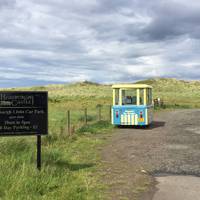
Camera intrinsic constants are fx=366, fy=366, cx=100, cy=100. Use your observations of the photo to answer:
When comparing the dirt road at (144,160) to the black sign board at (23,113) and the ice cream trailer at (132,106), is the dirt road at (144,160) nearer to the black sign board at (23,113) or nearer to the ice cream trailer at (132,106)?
the black sign board at (23,113)

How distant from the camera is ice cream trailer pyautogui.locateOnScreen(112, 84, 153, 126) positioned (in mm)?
17641

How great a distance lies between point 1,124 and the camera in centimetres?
740

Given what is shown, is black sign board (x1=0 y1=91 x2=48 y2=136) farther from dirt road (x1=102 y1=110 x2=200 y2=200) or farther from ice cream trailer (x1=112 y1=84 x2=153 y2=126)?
ice cream trailer (x1=112 y1=84 x2=153 y2=126)

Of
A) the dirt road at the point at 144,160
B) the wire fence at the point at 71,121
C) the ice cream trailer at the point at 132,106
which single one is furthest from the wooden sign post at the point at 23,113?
the ice cream trailer at the point at 132,106

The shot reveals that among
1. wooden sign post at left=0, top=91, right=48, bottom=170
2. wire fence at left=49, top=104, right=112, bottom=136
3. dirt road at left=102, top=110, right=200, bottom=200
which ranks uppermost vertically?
wooden sign post at left=0, top=91, right=48, bottom=170

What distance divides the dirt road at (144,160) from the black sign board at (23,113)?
5.99ft

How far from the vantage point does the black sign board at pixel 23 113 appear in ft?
24.3

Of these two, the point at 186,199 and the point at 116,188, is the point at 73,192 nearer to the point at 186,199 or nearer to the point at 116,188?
the point at 116,188

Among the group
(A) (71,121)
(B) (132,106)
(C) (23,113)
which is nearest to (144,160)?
(C) (23,113)

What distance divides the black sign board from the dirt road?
1.83m

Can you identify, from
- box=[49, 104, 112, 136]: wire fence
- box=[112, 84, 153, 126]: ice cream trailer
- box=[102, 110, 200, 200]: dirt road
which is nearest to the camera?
box=[102, 110, 200, 200]: dirt road

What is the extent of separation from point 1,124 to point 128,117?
1092cm

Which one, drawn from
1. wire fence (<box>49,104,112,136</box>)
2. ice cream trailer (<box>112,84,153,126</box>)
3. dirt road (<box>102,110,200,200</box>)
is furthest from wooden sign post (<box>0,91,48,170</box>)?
ice cream trailer (<box>112,84,153,126</box>)

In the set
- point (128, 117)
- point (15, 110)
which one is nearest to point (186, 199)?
point (15, 110)
